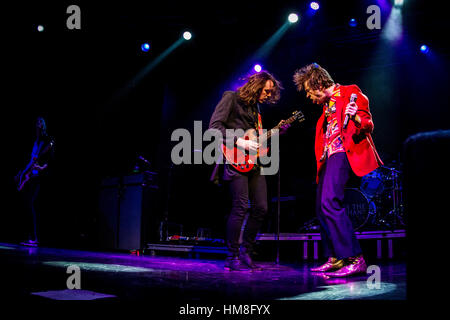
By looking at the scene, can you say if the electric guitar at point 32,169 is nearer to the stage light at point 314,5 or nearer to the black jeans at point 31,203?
the black jeans at point 31,203

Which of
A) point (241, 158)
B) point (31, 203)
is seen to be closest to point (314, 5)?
point (241, 158)

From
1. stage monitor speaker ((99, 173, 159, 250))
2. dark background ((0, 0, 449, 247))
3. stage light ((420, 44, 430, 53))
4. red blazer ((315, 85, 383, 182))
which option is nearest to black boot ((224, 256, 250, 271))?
red blazer ((315, 85, 383, 182))

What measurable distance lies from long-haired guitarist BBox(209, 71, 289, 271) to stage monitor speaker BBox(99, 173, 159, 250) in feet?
12.4

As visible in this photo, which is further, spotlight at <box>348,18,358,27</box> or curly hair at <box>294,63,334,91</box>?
spotlight at <box>348,18,358,27</box>

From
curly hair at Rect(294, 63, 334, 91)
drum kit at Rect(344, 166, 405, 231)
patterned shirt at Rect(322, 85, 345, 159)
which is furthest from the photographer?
drum kit at Rect(344, 166, 405, 231)

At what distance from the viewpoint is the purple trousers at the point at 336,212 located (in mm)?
2939

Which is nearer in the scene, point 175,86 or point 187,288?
point 187,288

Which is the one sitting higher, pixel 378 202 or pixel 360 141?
pixel 360 141

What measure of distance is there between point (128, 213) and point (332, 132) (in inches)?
197

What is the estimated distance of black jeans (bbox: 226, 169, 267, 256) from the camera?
11.1ft

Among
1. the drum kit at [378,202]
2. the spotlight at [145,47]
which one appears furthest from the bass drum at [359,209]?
the spotlight at [145,47]

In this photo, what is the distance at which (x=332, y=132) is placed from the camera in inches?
125

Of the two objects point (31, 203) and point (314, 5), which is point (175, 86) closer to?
point (314, 5)

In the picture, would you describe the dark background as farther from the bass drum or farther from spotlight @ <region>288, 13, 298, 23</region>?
the bass drum
